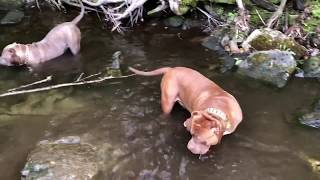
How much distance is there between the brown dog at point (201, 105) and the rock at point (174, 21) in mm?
3522

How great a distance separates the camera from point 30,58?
969 centimetres

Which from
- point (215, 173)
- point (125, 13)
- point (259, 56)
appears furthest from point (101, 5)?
point (215, 173)

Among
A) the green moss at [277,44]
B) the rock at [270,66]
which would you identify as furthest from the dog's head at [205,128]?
the green moss at [277,44]

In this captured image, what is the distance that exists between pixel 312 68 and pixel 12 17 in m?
7.22

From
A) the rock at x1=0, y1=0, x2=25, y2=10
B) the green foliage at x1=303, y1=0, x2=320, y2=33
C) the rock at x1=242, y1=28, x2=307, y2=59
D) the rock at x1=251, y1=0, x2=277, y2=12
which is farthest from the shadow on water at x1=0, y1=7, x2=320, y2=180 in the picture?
the rock at x1=0, y1=0, x2=25, y2=10

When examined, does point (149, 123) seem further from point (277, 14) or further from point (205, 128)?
point (277, 14)

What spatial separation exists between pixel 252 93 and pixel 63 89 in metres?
3.31

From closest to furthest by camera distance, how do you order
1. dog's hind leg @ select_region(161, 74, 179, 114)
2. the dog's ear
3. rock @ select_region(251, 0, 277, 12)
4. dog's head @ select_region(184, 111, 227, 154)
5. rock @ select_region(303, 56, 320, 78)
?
dog's head @ select_region(184, 111, 227, 154) → dog's hind leg @ select_region(161, 74, 179, 114) → rock @ select_region(303, 56, 320, 78) → the dog's ear → rock @ select_region(251, 0, 277, 12)

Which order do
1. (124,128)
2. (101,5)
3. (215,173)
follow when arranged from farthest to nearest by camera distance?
(101,5) < (124,128) < (215,173)

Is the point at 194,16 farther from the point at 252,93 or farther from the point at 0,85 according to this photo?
the point at 0,85

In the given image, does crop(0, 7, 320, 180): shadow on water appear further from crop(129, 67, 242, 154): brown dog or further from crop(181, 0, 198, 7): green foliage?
crop(181, 0, 198, 7): green foliage

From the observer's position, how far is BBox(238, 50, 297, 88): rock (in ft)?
28.7

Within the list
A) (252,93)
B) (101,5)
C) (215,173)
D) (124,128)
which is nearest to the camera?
(215,173)

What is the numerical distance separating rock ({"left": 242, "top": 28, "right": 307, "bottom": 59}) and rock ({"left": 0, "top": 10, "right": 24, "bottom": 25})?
5571 mm
